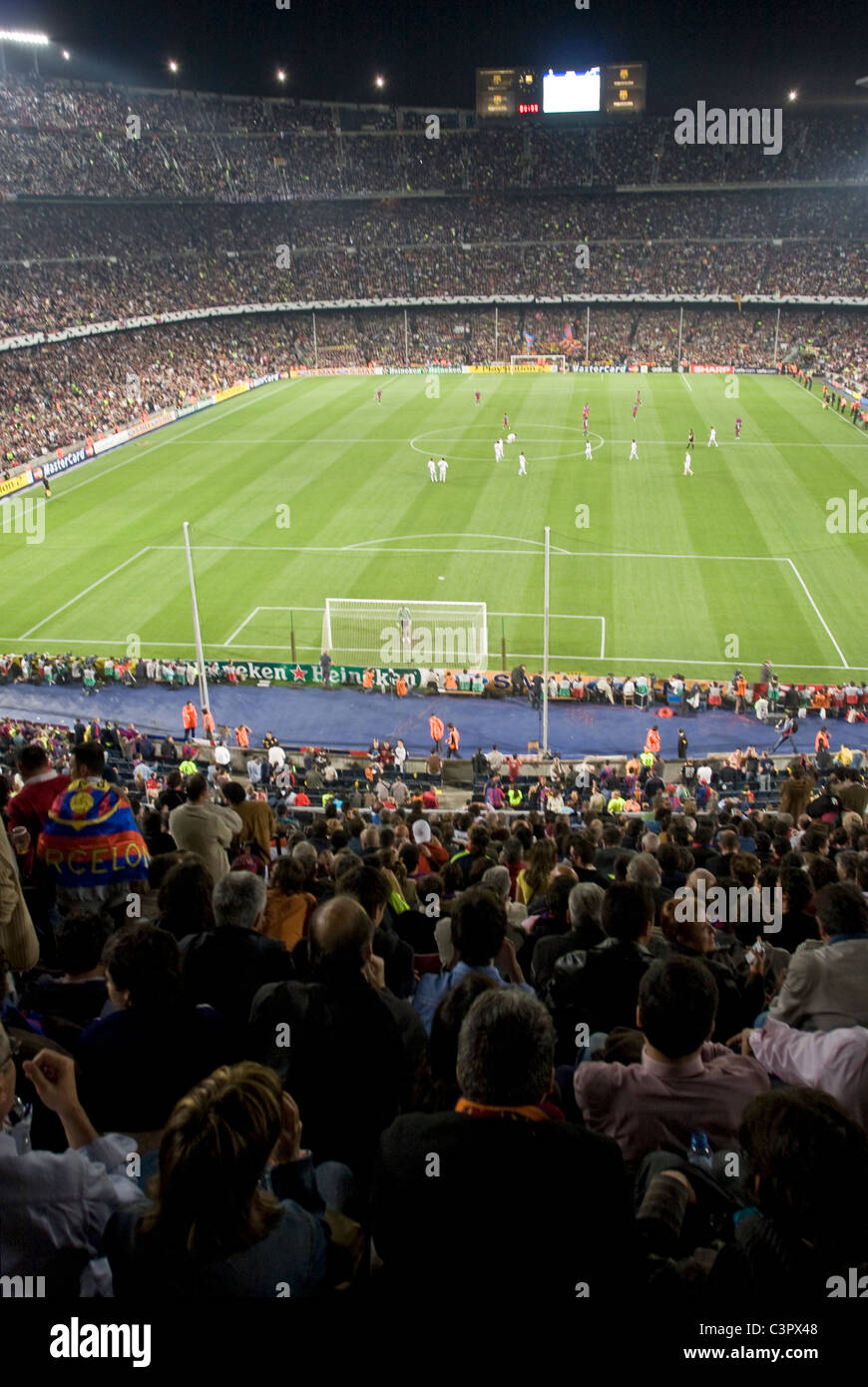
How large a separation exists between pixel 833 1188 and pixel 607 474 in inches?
1832

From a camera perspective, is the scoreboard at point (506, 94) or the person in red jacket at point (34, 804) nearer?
the person in red jacket at point (34, 804)

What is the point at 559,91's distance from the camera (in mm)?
91750

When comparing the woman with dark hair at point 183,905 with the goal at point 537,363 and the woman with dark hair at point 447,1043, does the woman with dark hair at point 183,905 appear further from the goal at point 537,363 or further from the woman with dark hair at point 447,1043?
the goal at point 537,363

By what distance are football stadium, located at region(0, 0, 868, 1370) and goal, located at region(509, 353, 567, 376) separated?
567 millimetres

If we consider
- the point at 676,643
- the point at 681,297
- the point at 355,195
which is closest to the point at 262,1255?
the point at 676,643

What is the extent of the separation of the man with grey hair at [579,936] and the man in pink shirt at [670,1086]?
2.09 meters

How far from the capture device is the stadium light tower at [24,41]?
7525cm

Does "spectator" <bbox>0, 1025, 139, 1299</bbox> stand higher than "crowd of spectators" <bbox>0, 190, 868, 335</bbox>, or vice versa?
"crowd of spectators" <bbox>0, 190, 868, 335</bbox>

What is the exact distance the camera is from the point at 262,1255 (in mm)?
3088

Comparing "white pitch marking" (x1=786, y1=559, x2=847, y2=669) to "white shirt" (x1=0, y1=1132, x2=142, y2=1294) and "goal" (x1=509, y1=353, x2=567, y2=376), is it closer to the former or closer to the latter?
"white shirt" (x1=0, y1=1132, x2=142, y2=1294)

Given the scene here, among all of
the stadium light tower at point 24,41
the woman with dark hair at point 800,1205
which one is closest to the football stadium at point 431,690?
the woman with dark hair at point 800,1205

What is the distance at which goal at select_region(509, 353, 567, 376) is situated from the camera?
8462 cm

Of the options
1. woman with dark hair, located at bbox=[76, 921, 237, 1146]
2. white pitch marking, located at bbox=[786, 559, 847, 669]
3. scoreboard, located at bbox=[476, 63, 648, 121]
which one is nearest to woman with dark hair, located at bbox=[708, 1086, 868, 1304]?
woman with dark hair, located at bbox=[76, 921, 237, 1146]
